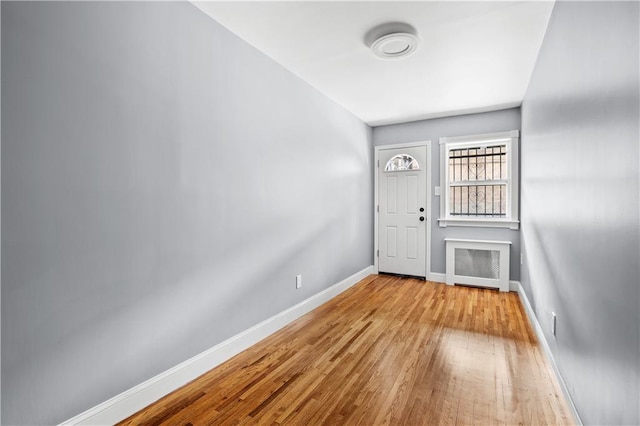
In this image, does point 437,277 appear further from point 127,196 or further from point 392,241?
point 127,196

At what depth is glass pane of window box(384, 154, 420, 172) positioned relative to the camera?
489 centimetres

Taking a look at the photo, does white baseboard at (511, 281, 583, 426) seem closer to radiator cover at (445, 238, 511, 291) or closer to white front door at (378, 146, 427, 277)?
radiator cover at (445, 238, 511, 291)

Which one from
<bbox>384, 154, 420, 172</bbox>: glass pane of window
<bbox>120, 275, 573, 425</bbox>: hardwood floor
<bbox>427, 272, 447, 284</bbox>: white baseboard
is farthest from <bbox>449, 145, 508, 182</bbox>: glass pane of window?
<bbox>120, 275, 573, 425</bbox>: hardwood floor

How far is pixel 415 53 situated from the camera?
2.74 metres

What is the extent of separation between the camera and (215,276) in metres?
2.29

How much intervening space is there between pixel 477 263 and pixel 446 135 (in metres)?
1.89

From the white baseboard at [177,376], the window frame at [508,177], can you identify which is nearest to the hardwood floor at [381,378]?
the white baseboard at [177,376]

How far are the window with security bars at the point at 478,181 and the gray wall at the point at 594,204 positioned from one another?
2.19 meters

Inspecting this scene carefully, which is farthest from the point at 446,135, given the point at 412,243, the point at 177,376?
the point at 177,376

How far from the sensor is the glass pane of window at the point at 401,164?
489cm

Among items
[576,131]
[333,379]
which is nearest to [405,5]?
[576,131]

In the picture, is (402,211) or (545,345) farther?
(402,211)

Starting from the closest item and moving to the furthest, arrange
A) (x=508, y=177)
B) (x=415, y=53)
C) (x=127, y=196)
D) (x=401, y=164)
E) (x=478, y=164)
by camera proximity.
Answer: (x=127, y=196) < (x=415, y=53) < (x=508, y=177) < (x=478, y=164) < (x=401, y=164)

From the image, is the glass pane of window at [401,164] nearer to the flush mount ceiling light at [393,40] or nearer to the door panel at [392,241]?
the door panel at [392,241]
